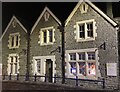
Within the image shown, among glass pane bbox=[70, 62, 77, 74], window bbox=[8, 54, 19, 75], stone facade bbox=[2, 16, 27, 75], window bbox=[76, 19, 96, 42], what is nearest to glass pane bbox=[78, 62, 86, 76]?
glass pane bbox=[70, 62, 77, 74]

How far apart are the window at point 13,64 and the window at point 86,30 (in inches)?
282

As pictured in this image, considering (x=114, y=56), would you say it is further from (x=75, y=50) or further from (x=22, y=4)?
(x=22, y=4)

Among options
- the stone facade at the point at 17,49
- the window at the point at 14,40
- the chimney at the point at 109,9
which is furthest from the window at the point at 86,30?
the window at the point at 14,40

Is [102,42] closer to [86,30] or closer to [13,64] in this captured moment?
[86,30]

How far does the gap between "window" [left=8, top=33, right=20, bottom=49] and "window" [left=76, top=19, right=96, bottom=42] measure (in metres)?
6.94

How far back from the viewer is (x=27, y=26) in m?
22.7

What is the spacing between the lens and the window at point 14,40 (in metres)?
22.5

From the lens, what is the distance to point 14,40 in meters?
22.7

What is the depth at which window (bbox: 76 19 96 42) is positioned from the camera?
17102 mm

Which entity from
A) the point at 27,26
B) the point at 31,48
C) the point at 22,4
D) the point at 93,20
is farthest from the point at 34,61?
the point at 22,4

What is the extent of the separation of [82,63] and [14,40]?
810 centimetres

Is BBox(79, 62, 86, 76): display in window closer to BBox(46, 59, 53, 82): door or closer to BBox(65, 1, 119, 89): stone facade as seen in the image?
BBox(65, 1, 119, 89): stone facade

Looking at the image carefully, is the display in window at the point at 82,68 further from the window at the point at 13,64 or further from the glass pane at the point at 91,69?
the window at the point at 13,64

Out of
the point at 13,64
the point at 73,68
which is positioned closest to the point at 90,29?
the point at 73,68
